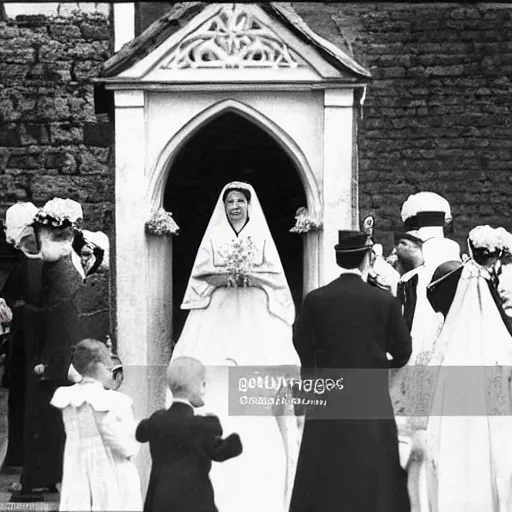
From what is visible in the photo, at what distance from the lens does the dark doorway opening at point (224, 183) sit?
34.9ft

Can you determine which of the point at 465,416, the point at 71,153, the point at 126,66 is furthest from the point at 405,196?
the point at 465,416

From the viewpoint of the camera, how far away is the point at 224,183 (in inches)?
422

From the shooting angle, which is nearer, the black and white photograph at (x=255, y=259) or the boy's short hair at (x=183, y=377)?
the boy's short hair at (x=183, y=377)

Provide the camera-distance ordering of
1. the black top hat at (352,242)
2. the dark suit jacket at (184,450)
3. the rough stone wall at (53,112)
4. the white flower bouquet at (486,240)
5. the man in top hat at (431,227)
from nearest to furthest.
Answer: the dark suit jacket at (184,450), the black top hat at (352,242), the white flower bouquet at (486,240), the man in top hat at (431,227), the rough stone wall at (53,112)

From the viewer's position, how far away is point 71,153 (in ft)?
39.9

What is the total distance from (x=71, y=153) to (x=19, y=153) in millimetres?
323

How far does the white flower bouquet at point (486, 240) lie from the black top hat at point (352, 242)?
0.62m

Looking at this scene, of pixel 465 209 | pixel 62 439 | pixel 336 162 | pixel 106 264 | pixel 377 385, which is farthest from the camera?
pixel 465 209

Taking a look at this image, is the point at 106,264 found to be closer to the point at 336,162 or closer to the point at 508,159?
the point at 336,162

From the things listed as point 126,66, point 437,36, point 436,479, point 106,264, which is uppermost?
point 437,36

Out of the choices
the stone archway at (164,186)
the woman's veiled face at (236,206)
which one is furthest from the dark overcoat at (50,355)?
the stone archway at (164,186)

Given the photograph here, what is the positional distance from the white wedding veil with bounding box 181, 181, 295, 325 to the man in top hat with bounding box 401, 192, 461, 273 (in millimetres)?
687

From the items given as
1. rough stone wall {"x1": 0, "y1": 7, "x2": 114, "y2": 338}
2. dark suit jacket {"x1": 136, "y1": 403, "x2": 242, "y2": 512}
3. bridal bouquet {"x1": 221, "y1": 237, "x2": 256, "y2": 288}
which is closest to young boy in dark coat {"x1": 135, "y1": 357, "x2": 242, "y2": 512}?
dark suit jacket {"x1": 136, "y1": 403, "x2": 242, "y2": 512}

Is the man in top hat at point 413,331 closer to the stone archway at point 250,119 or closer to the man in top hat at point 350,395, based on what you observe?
the man in top hat at point 350,395
